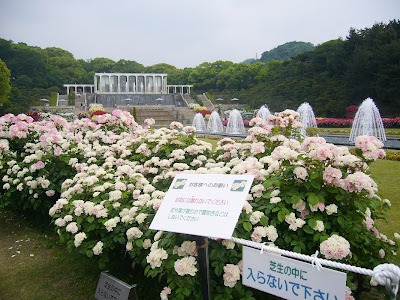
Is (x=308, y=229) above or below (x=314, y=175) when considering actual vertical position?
below

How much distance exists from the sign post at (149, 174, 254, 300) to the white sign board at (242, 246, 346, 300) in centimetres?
22

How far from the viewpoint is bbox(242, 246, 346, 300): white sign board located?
1.47 metres

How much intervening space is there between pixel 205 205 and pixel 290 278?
0.60m

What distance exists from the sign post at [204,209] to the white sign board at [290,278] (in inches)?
8.5

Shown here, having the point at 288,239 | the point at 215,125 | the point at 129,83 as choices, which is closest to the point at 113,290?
the point at 288,239

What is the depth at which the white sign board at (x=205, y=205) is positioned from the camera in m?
1.76

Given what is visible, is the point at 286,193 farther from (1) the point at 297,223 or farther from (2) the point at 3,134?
(2) the point at 3,134

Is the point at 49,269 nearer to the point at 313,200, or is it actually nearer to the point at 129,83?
the point at 313,200

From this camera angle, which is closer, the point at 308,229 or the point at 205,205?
the point at 205,205

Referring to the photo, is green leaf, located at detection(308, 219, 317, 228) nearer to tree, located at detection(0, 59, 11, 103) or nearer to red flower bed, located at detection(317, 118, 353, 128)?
red flower bed, located at detection(317, 118, 353, 128)

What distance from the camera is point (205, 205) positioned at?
1.91m

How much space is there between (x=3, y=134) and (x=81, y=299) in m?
3.86

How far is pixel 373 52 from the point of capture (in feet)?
94.0

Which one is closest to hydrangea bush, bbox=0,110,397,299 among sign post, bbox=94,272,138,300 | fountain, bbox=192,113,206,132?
sign post, bbox=94,272,138,300
